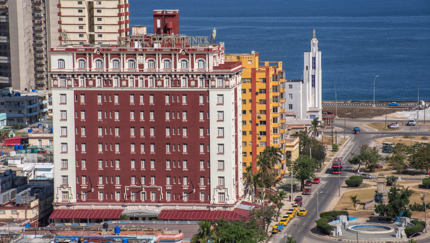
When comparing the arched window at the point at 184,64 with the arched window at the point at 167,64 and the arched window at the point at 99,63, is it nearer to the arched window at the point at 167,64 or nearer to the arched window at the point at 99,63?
the arched window at the point at 167,64

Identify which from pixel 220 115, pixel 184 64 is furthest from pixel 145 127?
pixel 220 115

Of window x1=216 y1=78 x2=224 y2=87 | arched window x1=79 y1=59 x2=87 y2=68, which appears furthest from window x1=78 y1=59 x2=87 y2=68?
window x1=216 y1=78 x2=224 y2=87

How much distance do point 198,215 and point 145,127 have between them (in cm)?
1760

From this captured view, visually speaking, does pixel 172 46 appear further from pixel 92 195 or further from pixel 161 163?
pixel 92 195

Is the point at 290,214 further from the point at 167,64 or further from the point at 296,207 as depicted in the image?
the point at 167,64

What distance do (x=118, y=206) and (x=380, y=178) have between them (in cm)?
5649

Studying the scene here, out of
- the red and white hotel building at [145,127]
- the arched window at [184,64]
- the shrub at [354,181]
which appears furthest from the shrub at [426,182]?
the arched window at [184,64]

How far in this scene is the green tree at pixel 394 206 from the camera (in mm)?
144625

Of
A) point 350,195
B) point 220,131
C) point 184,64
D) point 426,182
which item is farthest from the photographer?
point 426,182

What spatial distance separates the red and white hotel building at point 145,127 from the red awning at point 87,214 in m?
1.07

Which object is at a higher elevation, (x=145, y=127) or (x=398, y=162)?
(x=145, y=127)

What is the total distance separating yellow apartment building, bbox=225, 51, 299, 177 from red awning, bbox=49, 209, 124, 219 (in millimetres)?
40578

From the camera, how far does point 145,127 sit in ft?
436

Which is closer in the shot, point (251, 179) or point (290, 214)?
point (251, 179)
